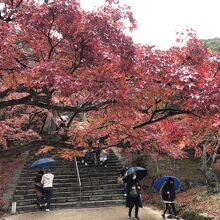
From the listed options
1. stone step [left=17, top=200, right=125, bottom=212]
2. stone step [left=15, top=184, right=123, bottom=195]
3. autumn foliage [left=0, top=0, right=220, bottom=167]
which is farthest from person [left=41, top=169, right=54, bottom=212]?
autumn foliage [left=0, top=0, right=220, bottom=167]

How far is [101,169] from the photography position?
17.1 metres

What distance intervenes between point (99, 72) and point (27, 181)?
10555 mm

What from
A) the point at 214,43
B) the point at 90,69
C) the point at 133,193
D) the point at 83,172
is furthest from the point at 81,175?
the point at 214,43

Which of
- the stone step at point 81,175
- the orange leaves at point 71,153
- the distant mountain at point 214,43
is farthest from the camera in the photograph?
the distant mountain at point 214,43

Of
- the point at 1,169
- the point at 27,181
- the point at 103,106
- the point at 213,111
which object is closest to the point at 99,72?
the point at 103,106

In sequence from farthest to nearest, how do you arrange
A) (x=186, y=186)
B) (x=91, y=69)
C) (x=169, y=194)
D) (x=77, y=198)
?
(x=186, y=186) → (x=77, y=198) → (x=169, y=194) → (x=91, y=69)

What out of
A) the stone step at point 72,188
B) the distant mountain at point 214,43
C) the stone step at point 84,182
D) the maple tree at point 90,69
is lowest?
the stone step at point 72,188

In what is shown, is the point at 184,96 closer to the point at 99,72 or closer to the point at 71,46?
Result: the point at 99,72

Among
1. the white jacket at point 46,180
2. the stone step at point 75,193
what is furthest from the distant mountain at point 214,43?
the white jacket at point 46,180

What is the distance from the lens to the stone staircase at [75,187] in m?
13.4

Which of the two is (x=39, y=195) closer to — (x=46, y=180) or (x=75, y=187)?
(x=46, y=180)

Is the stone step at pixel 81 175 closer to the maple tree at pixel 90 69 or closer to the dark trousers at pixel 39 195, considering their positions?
the dark trousers at pixel 39 195

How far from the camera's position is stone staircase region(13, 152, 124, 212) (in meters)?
13.4

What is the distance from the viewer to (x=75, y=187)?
14.9m
